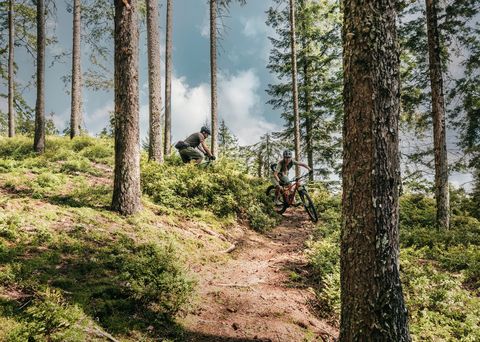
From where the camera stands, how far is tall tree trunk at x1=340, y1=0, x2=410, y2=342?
12.2ft

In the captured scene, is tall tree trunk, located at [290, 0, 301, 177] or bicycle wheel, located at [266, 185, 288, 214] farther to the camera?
tall tree trunk, located at [290, 0, 301, 177]

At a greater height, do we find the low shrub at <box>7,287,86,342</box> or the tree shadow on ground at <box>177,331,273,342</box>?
the low shrub at <box>7,287,86,342</box>

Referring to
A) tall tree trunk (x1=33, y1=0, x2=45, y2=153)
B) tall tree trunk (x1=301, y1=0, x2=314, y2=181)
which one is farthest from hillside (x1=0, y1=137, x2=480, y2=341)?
tall tree trunk (x1=301, y1=0, x2=314, y2=181)

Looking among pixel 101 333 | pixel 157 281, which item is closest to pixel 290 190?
pixel 157 281

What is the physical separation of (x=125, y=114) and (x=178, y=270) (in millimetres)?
4146

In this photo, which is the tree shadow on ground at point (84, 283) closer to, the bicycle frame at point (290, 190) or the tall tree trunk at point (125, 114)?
the tall tree trunk at point (125, 114)

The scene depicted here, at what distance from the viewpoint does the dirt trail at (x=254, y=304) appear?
16.0ft

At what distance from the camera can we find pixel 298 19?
2255cm

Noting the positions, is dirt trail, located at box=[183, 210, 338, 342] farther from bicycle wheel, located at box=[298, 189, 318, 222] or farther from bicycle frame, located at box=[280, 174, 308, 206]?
bicycle frame, located at box=[280, 174, 308, 206]

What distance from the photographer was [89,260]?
18.8 feet

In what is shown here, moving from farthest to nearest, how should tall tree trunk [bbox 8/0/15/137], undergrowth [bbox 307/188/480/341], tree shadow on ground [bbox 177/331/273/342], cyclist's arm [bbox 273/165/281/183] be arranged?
tall tree trunk [bbox 8/0/15/137] → cyclist's arm [bbox 273/165/281/183] → undergrowth [bbox 307/188/480/341] → tree shadow on ground [bbox 177/331/273/342]

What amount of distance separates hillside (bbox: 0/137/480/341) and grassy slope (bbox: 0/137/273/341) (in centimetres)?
2

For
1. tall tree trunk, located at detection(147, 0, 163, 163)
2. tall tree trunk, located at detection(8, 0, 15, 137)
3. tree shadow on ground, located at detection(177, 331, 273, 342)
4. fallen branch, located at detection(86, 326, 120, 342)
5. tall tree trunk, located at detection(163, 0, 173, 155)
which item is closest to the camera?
fallen branch, located at detection(86, 326, 120, 342)

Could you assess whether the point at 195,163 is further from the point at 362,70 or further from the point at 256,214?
the point at 362,70
